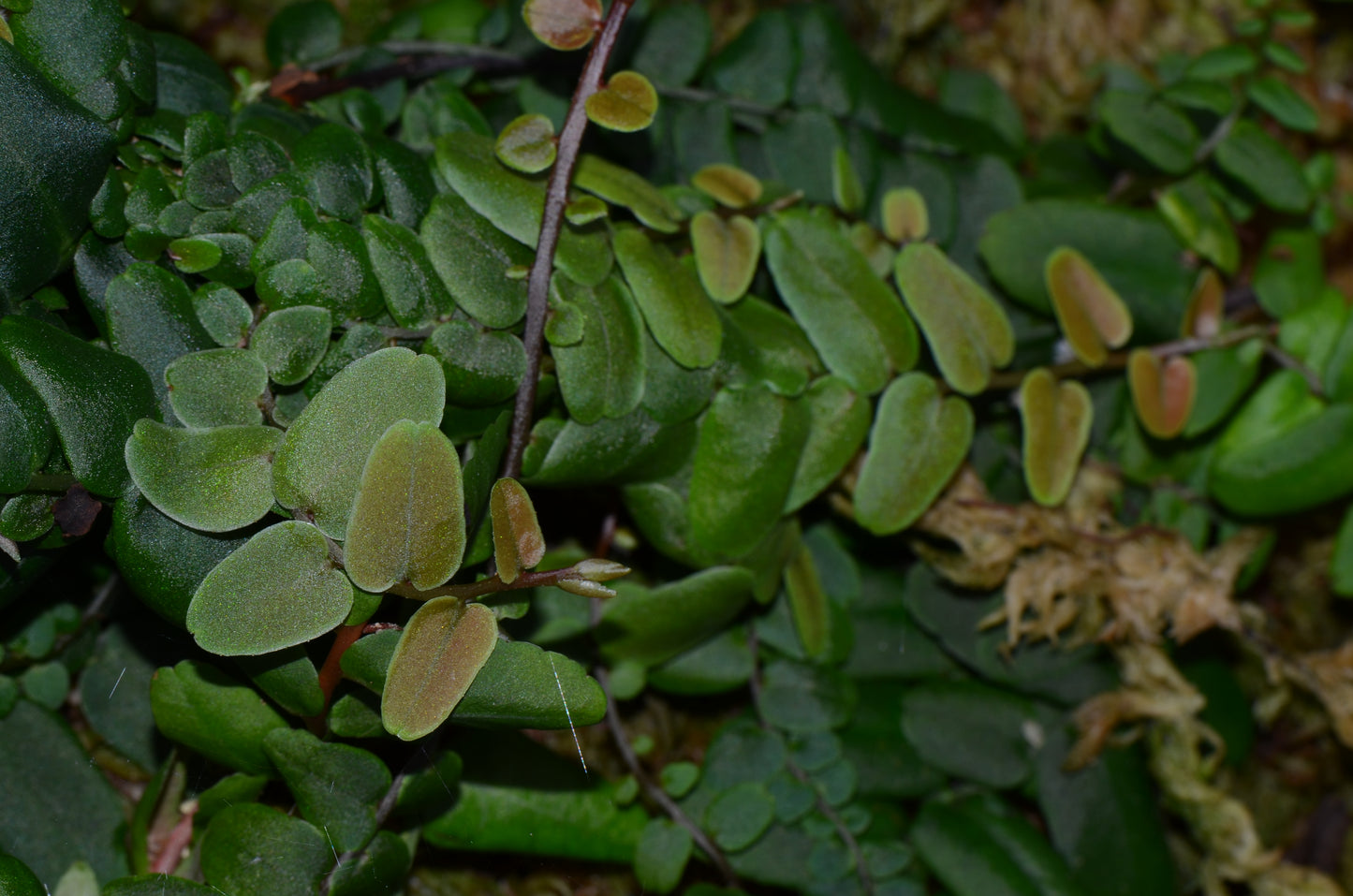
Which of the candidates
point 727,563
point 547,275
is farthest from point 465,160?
point 727,563

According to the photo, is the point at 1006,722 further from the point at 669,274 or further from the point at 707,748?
the point at 669,274

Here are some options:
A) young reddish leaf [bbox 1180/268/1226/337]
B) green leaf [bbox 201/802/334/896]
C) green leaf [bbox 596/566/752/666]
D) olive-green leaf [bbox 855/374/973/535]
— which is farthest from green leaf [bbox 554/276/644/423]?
young reddish leaf [bbox 1180/268/1226/337]

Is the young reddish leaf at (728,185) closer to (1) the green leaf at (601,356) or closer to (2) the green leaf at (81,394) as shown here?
(1) the green leaf at (601,356)

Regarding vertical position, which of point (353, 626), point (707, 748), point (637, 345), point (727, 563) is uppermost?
point (637, 345)

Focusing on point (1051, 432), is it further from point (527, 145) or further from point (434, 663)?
point (434, 663)

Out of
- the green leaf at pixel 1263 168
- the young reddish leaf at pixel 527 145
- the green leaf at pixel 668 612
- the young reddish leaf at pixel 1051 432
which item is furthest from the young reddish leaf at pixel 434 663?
the green leaf at pixel 1263 168

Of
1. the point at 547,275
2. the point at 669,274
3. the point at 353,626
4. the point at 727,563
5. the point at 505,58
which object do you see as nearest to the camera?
the point at 353,626

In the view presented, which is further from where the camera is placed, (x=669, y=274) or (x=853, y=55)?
(x=853, y=55)
